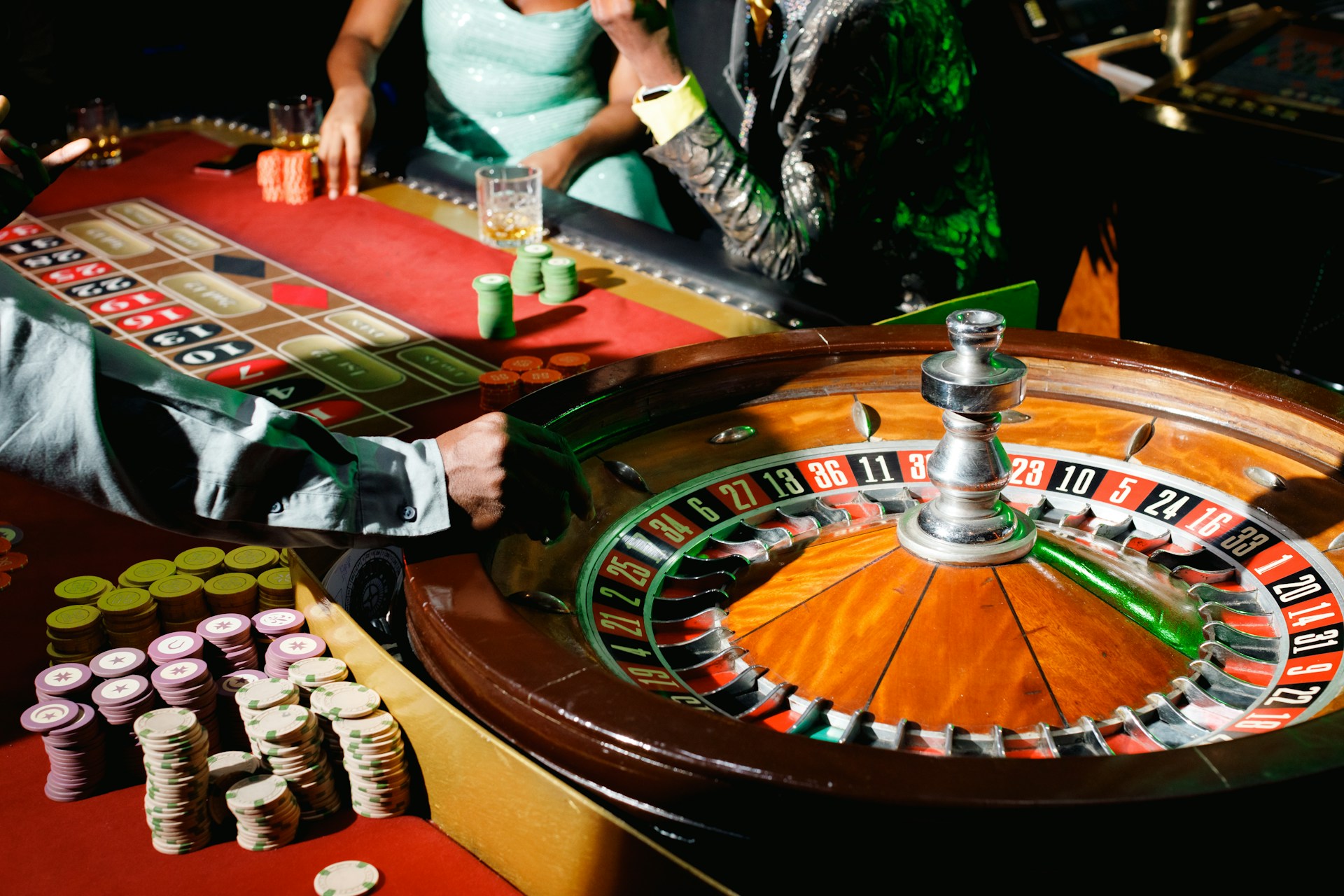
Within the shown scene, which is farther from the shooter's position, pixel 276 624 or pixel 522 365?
pixel 522 365

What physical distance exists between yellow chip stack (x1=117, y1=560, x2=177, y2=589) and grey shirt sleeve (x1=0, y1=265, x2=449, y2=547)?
0.30 metres

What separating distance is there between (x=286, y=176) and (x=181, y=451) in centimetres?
212

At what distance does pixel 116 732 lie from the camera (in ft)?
3.91

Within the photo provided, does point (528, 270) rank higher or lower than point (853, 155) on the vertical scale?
lower

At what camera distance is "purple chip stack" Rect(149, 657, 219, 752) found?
1214mm

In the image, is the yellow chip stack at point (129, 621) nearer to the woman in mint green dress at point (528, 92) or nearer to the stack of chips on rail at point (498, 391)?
the stack of chips on rail at point (498, 391)

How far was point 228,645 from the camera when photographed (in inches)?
52.3

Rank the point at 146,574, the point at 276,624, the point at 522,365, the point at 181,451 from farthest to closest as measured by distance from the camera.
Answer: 1. the point at 522,365
2. the point at 146,574
3. the point at 276,624
4. the point at 181,451

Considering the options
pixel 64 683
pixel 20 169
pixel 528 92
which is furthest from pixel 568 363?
pixel 528 92

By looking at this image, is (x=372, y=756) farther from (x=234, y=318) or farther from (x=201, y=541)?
(x=234, y=318)

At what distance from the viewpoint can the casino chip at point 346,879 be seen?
1.01m

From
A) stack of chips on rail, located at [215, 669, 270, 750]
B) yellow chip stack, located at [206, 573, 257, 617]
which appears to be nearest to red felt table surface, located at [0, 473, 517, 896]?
stack of chips on rail, located at [215, 669, 270, 750]

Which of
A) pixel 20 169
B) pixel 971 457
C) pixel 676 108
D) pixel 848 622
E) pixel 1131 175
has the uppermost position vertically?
pixel 20 169

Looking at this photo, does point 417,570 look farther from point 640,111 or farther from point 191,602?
point 640,111
